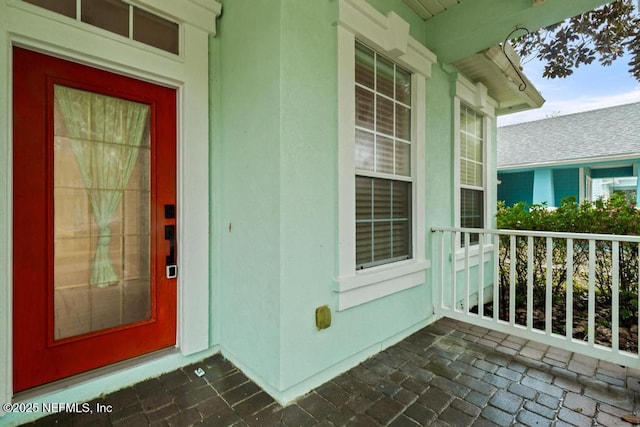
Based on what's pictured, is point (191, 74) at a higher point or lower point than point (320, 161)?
higher

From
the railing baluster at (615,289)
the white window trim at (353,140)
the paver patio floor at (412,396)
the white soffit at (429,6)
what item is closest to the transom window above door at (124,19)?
the white window trim at (353,140)

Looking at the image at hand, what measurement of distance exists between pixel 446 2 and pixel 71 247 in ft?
12.6

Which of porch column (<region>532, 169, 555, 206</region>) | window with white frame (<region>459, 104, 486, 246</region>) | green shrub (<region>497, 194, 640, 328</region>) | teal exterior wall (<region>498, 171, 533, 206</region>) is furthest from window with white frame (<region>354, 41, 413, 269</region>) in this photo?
porch column (<region>532, 169, 555, 206</region>)

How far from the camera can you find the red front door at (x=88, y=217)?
1.70m

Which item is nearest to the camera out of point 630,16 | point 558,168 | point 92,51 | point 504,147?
point 92,51

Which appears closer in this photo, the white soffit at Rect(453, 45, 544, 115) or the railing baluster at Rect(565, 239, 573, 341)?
the railing baluster at Rect(565, 239, 573, 341)

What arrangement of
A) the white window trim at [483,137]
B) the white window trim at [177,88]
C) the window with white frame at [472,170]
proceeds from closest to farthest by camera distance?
the white window trim at [177,88] → the white window trim at [483,137] → the window with white frame at [472,170]

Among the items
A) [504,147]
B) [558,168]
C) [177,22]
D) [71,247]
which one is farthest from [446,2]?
[504,147]

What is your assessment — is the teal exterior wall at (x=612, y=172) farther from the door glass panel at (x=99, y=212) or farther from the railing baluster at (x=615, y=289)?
the door glass panel at (x=99, y=212)

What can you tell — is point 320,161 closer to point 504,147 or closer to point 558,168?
point 558,168

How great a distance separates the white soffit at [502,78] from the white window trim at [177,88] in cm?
298

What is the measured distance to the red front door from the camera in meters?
1.70

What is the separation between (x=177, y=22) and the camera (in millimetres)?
2162

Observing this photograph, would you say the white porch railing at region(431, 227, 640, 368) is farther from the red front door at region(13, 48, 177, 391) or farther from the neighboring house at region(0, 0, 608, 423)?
the red front door at region(13, 48, 177, 391)
